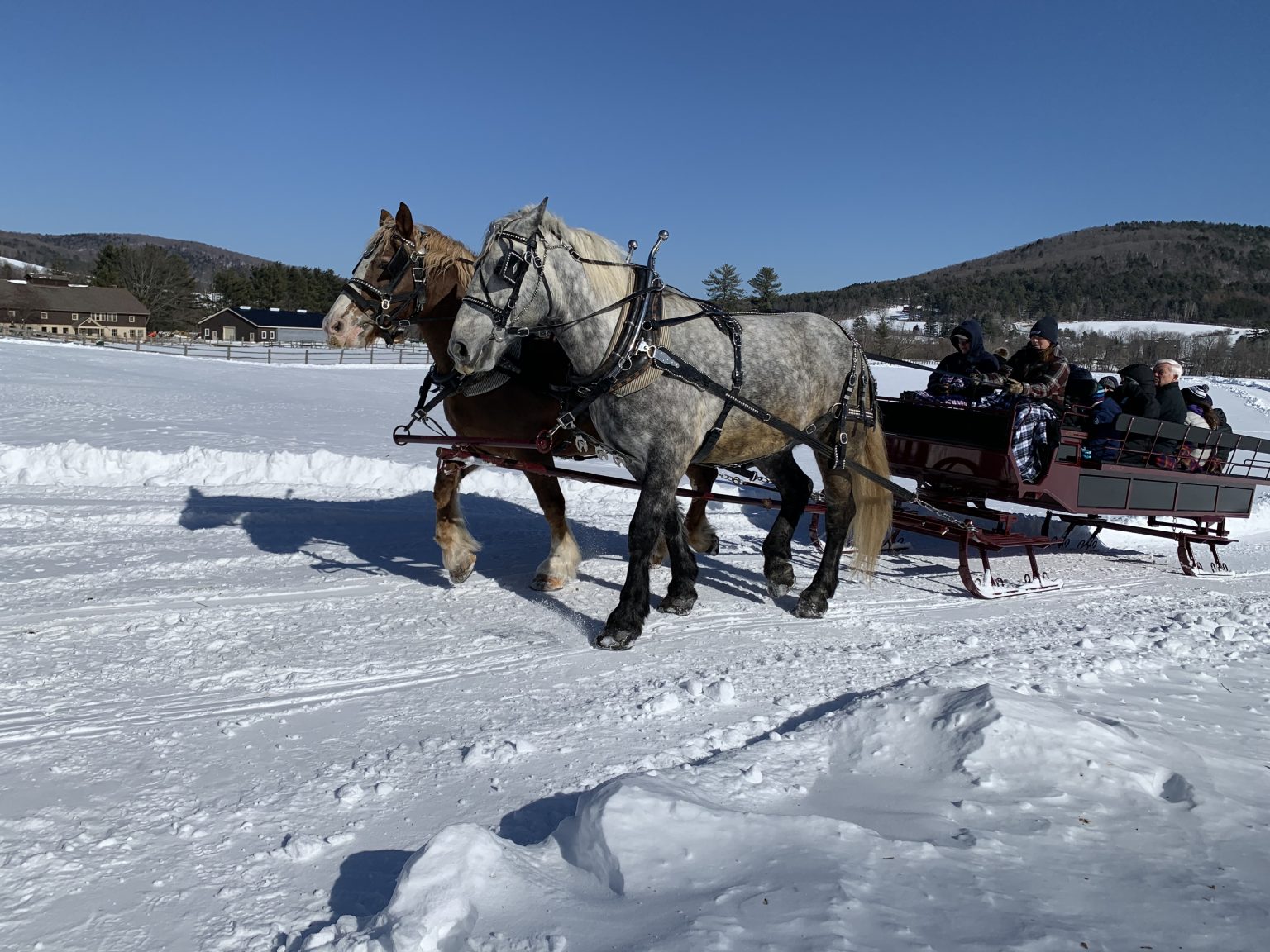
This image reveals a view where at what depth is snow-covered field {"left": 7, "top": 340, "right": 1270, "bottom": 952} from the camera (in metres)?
2.25

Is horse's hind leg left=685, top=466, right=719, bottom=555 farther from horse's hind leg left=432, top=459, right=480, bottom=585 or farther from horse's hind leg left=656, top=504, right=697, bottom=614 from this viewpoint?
horse's hind leg left=432, top=459, right=480, bottom=585

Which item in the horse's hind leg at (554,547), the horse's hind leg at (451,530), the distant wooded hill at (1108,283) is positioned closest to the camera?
the horse's hind leg at (451,530)

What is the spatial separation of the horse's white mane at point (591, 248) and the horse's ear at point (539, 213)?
0.04 m

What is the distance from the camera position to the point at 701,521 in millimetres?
7188

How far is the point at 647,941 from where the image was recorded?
2070 mm

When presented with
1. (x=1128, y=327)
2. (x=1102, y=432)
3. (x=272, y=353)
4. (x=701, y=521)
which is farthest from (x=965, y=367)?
(x=1128, y=327)

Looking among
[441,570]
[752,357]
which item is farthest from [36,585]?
[752,357]

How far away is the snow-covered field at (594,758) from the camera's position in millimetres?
2246

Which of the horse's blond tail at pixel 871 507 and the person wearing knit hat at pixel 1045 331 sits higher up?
the person wearing knit hat at pixel 1045 331

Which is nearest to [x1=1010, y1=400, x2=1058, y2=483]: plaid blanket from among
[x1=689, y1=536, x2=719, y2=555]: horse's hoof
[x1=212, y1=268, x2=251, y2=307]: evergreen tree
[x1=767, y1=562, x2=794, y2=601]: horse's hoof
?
[x1=767, y1=562, x2=794, y2=601]: horse's hoof

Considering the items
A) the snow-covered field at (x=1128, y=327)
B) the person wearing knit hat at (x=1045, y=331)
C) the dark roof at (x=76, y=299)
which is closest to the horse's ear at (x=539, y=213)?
the person wearing knit hat at (x=1045, y=331)

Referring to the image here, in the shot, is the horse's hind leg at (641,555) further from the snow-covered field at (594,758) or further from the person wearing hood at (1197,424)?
the person wearing hood at (1197,424)

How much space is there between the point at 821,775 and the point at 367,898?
5.16 feet

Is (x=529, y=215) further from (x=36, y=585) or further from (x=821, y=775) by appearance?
(x=36, y=585)
